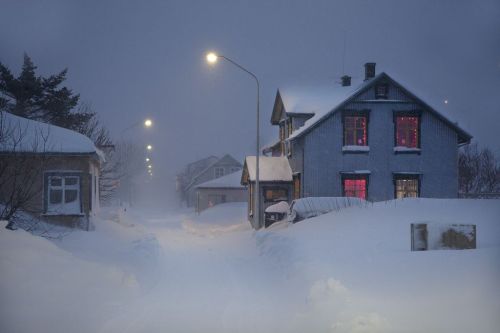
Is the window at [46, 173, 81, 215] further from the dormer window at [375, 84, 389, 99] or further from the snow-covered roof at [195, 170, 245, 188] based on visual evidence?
the snow-covered roof at [195, 170, 245, 188]

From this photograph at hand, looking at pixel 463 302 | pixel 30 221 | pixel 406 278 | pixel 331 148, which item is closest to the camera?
pixel 463 302

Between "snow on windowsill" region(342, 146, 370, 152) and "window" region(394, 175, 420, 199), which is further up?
"snow on windowsill" region(342, 146, 370, 152)

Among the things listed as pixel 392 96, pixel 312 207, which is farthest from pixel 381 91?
pixel 312 207

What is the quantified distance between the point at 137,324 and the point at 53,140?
14076 mm

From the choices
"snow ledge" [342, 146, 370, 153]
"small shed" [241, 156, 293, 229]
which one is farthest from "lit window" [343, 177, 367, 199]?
"small shed" [241, 156, 293, 229]

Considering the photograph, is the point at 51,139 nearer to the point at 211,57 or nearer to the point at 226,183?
the point at 211,57

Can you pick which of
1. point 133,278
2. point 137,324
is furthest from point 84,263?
point 137,324

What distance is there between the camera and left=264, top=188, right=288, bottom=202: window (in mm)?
29781

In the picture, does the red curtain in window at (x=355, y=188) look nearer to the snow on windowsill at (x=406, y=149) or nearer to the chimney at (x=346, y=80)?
the snow on windowsill at (x=406, y=149)

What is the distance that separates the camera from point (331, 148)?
2719 cm

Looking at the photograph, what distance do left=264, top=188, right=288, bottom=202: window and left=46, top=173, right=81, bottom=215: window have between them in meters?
12.7

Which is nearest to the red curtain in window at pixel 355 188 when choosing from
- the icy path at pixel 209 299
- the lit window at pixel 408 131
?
the lit window at pixel 408 131

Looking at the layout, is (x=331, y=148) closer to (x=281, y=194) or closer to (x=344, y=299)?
(x=281, y=194)

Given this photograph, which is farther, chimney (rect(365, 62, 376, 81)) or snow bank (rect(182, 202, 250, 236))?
snow bank (rect(182, 202, 250, 236))
